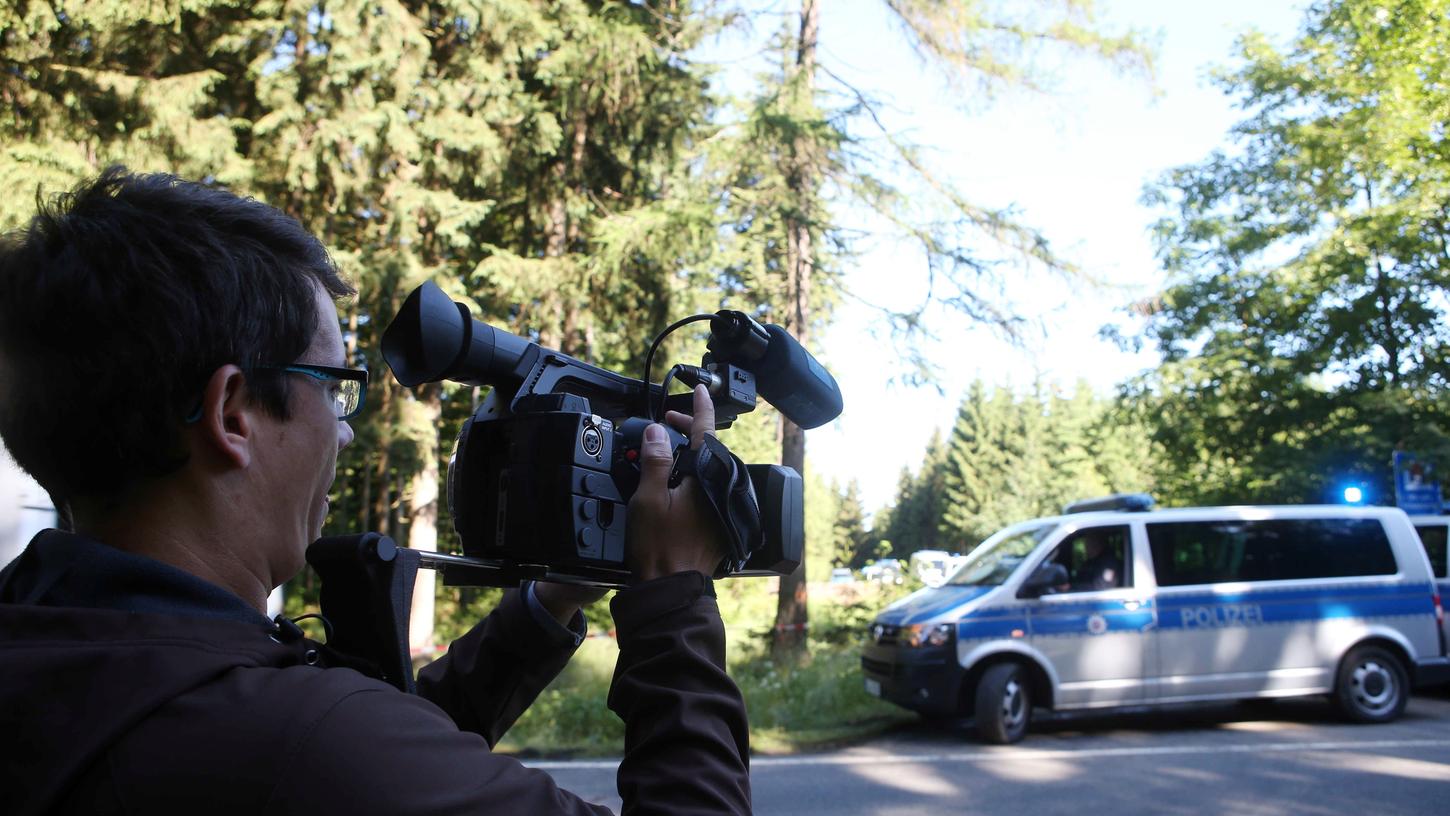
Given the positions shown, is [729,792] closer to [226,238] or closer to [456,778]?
[456,778]

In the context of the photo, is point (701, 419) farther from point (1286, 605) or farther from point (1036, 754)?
point (1286, 605)

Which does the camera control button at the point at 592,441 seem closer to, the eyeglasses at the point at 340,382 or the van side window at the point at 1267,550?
the eyeglasses at the point at 340,382

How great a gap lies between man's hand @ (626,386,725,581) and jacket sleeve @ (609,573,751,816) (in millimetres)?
40

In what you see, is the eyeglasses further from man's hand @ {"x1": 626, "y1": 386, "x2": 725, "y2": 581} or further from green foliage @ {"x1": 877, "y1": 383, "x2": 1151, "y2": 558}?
green foliage @ {"x1": 877, "y1": 383, "x2": 1151, "y2": 558}

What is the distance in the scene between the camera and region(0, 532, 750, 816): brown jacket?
0.99 metres

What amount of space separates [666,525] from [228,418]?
1.82ft

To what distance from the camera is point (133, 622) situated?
106 cm

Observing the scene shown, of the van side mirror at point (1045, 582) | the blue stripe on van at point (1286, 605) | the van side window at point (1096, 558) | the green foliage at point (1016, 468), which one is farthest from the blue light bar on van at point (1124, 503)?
the green foliage at point (1016, 468)

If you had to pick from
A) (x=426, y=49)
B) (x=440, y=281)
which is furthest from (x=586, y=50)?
(x=440, y=281)

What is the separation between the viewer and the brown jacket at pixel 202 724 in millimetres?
987

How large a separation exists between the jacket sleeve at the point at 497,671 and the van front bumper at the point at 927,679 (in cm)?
757

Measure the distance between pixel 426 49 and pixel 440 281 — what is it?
258 centimetres

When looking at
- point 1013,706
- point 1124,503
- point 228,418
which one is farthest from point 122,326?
point 1124,503

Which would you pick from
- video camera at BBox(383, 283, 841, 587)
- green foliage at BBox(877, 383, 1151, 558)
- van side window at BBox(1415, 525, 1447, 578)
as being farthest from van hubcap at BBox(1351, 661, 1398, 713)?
green foliage at BBox(877, 383, 1151, 558)
